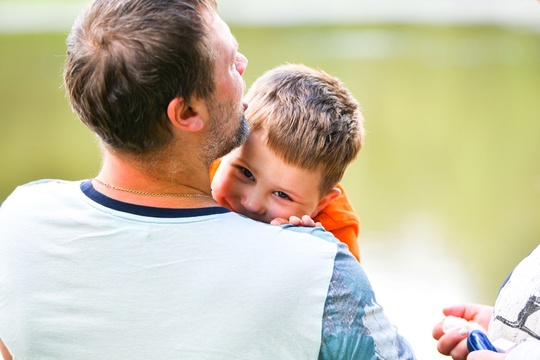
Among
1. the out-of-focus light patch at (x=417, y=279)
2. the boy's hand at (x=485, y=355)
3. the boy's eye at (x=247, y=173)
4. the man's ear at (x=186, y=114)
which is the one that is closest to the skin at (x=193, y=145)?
the man's ear at (x=186, y=114)

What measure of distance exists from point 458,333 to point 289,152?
0.50m

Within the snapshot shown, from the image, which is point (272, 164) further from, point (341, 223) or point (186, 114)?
point (186, 114)

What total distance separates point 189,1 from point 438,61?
7518 mm

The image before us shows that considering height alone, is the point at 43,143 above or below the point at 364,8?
below

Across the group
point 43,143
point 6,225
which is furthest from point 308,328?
point 43,143

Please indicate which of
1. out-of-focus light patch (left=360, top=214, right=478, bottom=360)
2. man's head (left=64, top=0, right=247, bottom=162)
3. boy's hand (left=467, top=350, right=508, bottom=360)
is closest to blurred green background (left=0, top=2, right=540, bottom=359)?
out-of-focus light patch (left=360, top=214, right=478, bottom=360)

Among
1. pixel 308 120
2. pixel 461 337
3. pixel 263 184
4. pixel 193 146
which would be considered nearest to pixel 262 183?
pixel 263 184

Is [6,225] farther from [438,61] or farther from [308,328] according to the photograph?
[438,61]

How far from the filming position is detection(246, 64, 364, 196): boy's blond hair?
188 cm

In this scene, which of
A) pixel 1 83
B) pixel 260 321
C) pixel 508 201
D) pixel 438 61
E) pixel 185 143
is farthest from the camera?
pixel 438 61

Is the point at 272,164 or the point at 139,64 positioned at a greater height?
the point at 139,64

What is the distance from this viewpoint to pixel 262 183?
189cm

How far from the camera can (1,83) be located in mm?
7371

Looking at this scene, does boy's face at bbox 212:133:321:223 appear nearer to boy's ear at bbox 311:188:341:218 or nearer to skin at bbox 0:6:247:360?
boy's ear at bbox 311:188:341:218
